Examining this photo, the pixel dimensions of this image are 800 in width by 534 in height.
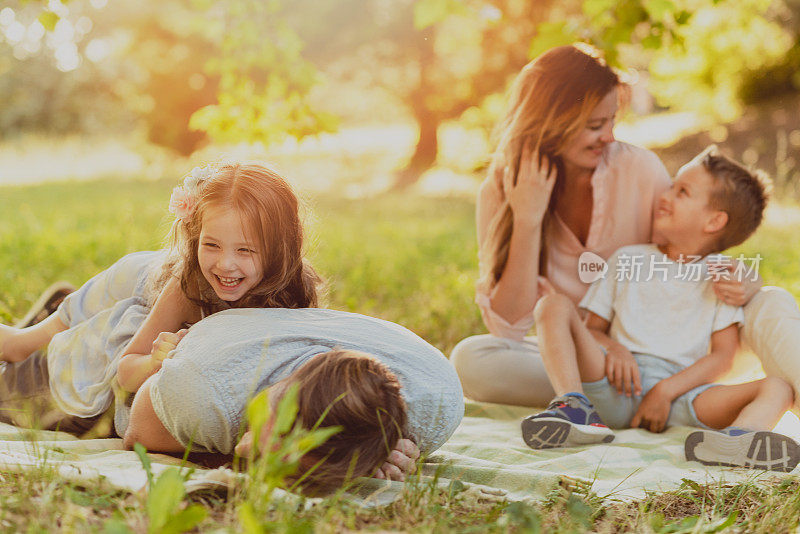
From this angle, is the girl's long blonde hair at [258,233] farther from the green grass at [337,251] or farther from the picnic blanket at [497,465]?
the picnic blanket at [497,465]

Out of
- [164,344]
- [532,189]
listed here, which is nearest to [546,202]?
[532,189]

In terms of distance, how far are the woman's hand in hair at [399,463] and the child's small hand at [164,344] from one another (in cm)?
64

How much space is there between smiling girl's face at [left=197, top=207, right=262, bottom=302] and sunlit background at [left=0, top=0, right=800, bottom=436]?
553cm

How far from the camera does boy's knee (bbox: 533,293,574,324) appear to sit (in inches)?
118

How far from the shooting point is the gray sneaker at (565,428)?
9.04 feet

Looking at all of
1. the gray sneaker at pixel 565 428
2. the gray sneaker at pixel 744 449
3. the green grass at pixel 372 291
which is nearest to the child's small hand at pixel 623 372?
the gray sneaker at pixel 565 428

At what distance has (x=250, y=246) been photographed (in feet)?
7.97

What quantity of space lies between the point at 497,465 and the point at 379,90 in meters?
13.9

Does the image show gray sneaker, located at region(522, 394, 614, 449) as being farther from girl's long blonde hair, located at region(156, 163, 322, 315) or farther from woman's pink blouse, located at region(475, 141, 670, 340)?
girl's long blonde hair, located at region(156, 163, 322, 315)

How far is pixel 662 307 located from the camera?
3156mm

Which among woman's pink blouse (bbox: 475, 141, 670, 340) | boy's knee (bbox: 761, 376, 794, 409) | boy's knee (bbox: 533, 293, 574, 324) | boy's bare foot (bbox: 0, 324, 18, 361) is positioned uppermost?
woman's pink blouse (bbox: 475, 141, 670, 340)

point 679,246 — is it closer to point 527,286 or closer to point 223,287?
point 527,286

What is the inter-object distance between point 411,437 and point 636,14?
275 centimetres

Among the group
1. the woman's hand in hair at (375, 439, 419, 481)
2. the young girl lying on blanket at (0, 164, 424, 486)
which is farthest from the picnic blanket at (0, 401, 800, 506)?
the young girl lying on blanket at (0, 164, 424, 486)
